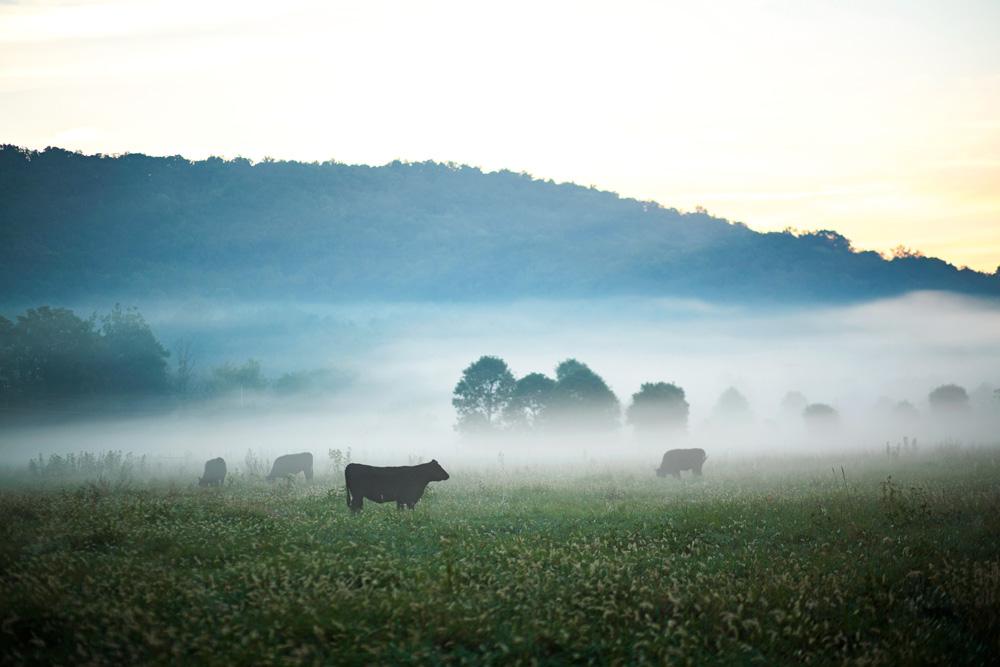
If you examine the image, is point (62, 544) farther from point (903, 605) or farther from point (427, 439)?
point (427, 439)

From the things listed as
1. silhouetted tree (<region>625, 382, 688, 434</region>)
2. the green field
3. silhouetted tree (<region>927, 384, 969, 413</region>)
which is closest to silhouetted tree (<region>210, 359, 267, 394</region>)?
silhouetted tree (<region>625, 382, 688, 434</region>)

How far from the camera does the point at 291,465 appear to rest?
31422 millimetres

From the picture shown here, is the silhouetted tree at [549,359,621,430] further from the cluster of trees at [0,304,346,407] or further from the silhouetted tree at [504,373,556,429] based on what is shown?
the cluster of trees at [0,304,346,407]

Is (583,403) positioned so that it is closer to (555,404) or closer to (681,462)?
(555,404)

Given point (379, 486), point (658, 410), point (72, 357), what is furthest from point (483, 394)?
point (379, 486)

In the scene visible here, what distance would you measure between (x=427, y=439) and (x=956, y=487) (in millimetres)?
54972

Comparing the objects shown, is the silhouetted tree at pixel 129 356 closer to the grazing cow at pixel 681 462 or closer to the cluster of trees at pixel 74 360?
the cluster of trees at pixel 74 360

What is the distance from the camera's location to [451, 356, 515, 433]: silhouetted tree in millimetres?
69562

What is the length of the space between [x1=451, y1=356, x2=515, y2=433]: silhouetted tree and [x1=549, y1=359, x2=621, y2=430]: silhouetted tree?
4.97m

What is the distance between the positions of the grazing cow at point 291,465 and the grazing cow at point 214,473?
235 centimetres

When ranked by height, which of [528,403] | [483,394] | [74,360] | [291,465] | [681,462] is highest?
[74,360]

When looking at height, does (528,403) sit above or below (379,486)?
above

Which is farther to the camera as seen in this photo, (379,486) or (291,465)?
(291,465)

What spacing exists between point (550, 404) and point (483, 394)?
22.1ft
